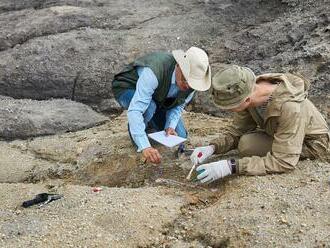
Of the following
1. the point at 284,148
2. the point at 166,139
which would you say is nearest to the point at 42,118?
the point at 166,139

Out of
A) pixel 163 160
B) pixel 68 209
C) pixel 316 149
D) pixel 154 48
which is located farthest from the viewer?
pixel 154 48

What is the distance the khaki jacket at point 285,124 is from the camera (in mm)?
3531

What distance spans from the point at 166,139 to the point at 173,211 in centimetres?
81

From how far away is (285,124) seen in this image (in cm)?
354

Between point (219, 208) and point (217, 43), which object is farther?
point (217, 43)

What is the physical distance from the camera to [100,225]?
336 centimetres

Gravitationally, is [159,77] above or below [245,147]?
above

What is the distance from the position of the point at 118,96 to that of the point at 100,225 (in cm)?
148

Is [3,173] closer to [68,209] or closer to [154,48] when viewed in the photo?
[68,209]

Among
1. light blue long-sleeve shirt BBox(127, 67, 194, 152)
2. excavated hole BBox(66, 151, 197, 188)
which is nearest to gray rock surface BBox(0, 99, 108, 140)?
excavated hole BBox(66, 151, 197, 188)

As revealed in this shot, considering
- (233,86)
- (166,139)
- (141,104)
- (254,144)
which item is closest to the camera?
(233,86)

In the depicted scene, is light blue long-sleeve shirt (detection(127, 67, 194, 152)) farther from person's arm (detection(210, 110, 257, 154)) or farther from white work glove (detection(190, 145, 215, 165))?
person's arm (detection(210, 110, 257, 154))

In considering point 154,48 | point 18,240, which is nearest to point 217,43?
point 154,48

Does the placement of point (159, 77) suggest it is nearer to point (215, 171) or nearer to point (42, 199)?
point (215, 171)
